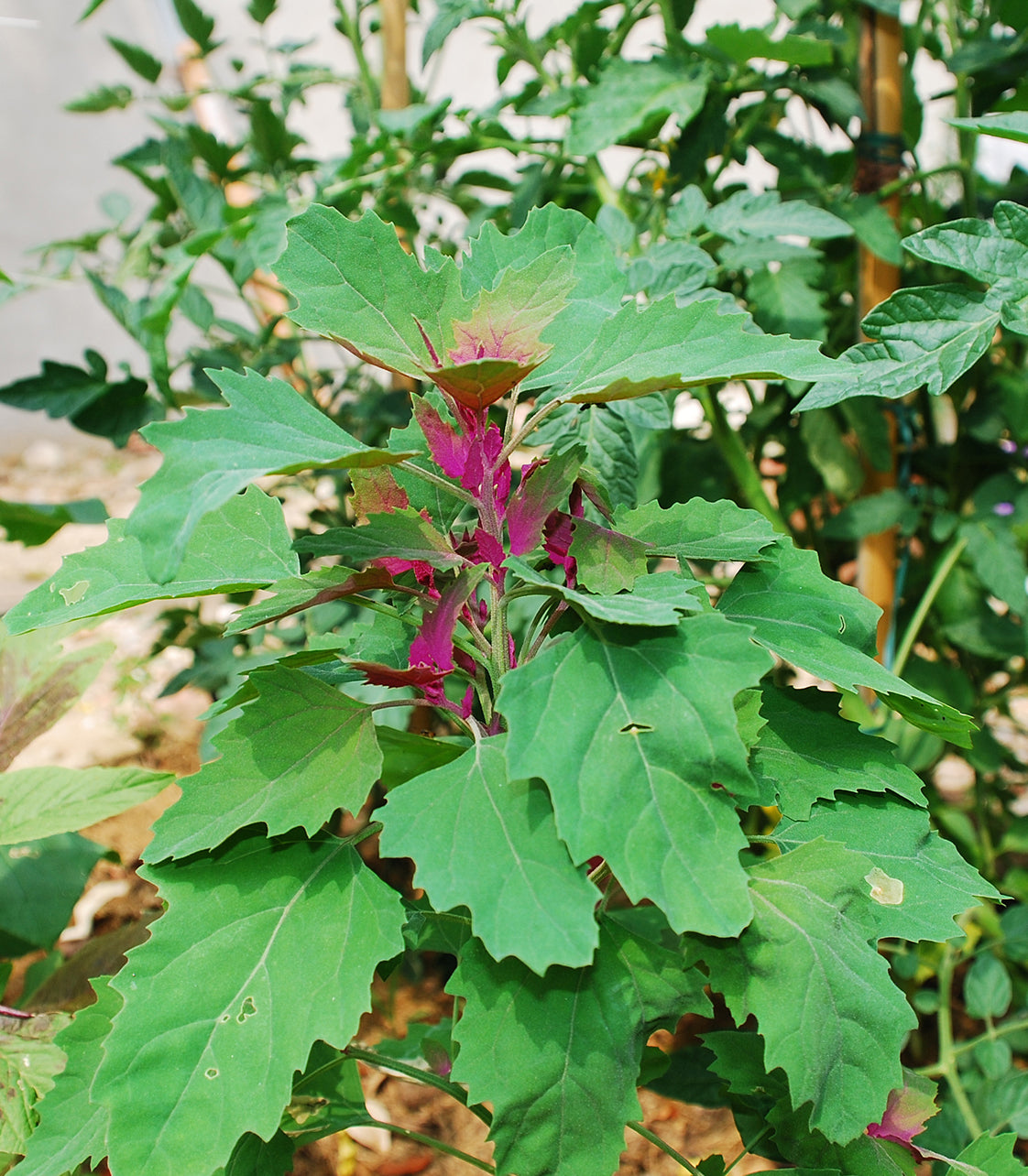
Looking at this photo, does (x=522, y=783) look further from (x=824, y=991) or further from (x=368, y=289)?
(x=368, y=289)

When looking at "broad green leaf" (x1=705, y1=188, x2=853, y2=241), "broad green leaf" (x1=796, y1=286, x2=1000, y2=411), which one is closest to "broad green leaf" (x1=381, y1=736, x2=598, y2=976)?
"broad green leaf" (x1=796, y1=286, x2=1000, y2=411)

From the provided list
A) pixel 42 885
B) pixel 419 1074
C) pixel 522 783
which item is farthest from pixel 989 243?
pixel 42 885

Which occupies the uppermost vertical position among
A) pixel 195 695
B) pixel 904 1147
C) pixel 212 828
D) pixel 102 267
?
pixel 102 267

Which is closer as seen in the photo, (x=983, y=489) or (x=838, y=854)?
(x=838, y=854)

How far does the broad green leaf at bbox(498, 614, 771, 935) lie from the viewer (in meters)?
0.43

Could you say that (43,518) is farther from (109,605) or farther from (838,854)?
(838,854)

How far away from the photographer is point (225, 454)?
423 mm

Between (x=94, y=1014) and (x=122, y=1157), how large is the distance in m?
0.15

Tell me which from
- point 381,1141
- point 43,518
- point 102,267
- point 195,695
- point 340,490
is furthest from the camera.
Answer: point 195,695

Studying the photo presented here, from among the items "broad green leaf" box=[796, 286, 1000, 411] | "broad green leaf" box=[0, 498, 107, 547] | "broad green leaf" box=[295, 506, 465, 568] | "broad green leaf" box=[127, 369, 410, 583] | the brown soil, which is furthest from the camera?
the brown soil

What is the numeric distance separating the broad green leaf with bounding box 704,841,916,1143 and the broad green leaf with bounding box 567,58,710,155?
2.52 feet

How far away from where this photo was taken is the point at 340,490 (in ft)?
4.51

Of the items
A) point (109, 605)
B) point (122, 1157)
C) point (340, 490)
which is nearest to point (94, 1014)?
point (122, 1157)

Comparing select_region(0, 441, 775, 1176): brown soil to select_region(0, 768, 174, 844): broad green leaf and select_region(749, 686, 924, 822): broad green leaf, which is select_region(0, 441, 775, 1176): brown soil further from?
select_region(749, 686, 924, 822): broad green leaf
